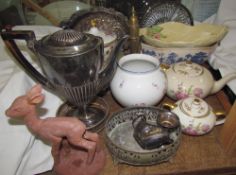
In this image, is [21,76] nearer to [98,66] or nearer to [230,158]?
[98,66]

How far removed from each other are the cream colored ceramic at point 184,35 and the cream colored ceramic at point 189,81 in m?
0.10

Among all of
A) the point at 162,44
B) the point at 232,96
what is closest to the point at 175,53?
the point at 162,44

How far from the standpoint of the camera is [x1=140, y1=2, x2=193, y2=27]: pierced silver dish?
2.74 feet

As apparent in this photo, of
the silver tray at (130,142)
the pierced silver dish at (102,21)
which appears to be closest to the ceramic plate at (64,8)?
the pierced silver dish at (102,21)

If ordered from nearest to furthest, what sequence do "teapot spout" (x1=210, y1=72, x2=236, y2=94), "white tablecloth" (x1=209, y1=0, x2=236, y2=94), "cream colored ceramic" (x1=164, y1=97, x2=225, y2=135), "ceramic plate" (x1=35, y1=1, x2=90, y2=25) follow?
"cream colored ceramic" (x1=164, y1=97, x2=225, y2=135) → "teapot spout" (x1=210, y1=72, x2=236, y2=94) → "white tablecloth" (x1=209, y1=0, x2=236, y2=94) → "ceramic plate" (x1=35, y1=1, x2=90, y2=25)

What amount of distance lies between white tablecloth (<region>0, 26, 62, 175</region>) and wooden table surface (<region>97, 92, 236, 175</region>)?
157 millimetres

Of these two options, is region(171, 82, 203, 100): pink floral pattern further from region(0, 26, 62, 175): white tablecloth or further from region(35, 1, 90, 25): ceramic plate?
region(35, 1, 90, 25): ceramic plate

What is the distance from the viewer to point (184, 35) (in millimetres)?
776

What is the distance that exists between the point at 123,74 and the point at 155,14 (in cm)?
38

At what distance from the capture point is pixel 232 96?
0.67m

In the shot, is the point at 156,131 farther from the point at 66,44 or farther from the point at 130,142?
the point at 66,44

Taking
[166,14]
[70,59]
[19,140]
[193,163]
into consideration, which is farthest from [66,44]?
[166,14]

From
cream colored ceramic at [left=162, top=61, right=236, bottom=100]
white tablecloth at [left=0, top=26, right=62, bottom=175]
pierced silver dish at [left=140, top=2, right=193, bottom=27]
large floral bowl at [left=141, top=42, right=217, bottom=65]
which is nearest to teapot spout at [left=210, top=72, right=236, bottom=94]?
cream colored ceramic at [left=162, top=61, right=236, bottom=100]

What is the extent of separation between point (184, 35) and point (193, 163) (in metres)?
0.43
